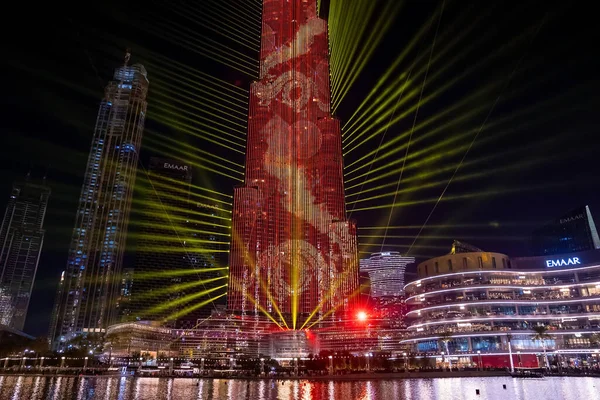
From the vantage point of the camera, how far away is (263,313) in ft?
574

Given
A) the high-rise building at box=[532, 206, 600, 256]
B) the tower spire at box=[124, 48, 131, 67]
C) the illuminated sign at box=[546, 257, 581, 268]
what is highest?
the tower spire at box=[124, 48, 131, 67]

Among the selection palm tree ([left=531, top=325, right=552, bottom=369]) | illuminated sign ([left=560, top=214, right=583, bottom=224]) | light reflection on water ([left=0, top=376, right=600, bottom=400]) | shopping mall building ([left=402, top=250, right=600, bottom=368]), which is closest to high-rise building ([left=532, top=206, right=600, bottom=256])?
illuminated sign ([left=560, top=214, right=583, bottom=224])

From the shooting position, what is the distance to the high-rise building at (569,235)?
13862 cm

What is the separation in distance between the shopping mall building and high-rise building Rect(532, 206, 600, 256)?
3411 cm

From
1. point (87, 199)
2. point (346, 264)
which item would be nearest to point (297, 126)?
point (346, 264)

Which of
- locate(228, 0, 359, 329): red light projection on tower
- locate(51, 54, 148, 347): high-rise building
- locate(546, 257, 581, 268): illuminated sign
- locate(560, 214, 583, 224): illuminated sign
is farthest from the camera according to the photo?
locate(228, 0, 359, 329): red light projection on tower

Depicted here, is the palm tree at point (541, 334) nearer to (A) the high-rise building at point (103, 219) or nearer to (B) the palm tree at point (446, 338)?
(B) the palm tree at point (446, 338)

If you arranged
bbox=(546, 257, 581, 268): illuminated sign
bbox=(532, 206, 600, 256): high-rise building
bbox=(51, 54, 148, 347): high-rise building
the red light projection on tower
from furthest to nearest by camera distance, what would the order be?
the red light projection on tower < bbox=(51, 54, 148, 347): high-rise building < bbox=(532, 206, 600, 256): high-rise building < bbox=(546, 257, 581, 268): illuminated sign

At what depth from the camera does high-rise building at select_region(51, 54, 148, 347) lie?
164 metres

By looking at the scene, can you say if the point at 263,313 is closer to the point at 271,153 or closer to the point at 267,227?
the point at 267,227

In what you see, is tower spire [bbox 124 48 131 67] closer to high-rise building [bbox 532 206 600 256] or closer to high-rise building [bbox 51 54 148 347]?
high-rise building [bbox 51 54 148 347]

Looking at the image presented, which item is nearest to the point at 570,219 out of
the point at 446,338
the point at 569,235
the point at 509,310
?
the point at 569,235

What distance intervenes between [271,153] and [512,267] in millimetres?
103661

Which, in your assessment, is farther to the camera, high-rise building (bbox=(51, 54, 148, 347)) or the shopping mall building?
high-rise building (bbox=(51, 54, 148, 347))
